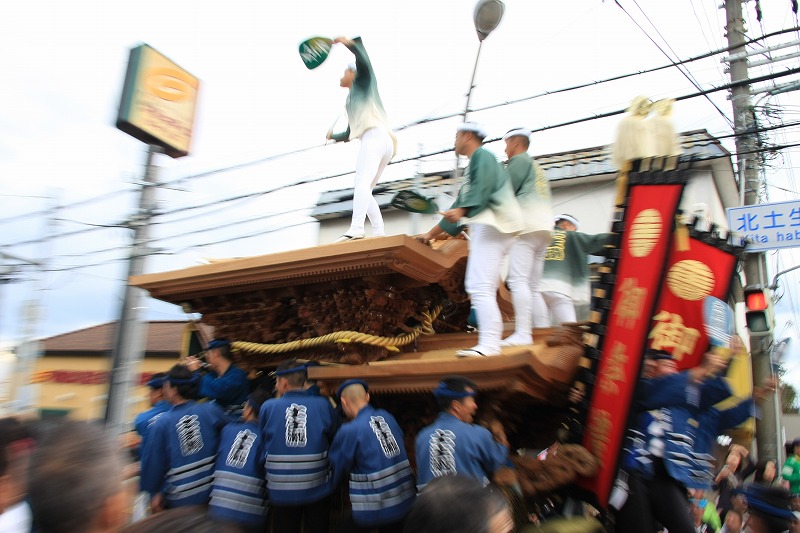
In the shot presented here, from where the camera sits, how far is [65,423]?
5.59ft

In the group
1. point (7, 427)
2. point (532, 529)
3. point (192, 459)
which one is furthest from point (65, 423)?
point (192, 459)

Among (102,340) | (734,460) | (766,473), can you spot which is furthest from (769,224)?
(102,340)

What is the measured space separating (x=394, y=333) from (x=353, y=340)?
1.39 ft

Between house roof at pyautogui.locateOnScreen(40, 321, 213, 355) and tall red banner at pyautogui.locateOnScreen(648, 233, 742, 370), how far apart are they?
12275 mm

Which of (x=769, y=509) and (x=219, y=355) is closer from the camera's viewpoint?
(x=769, y=509)

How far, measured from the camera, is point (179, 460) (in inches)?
164

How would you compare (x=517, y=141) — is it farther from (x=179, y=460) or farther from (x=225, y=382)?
(x=179, y=460)

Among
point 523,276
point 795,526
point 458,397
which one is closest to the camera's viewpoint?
point 795,526

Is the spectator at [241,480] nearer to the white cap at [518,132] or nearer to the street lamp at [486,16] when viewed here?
the white cap at [518,132]

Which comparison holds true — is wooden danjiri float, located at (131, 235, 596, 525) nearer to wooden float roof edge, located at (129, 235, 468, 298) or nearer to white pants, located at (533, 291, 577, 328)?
wooden float roof edge, located at (129, 235, 468, 298)

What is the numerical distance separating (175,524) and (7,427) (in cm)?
162

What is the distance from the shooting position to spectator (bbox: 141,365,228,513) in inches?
164

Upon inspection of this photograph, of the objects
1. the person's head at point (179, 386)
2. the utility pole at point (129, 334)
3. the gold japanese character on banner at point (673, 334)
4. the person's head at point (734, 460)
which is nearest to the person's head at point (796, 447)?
the person's head at point (734, 460)

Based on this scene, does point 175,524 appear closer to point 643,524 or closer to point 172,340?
point 643,524
